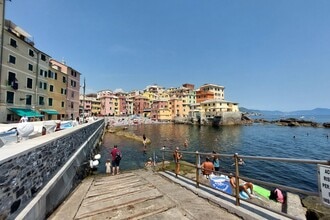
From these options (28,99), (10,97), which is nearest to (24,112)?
(10,97)

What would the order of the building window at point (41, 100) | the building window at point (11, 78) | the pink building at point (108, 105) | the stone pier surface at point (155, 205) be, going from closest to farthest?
the stone pier surface at point (155, 205)
the building window at point (11, 78)
the building window at point (41, 100)
the pink building at point (108, 105)

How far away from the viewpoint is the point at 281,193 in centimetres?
1223

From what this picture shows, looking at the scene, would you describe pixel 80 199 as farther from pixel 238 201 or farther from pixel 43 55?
pixel 43 55

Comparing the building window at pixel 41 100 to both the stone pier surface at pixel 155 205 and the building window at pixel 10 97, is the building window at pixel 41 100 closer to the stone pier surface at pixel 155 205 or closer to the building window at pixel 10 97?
the building window at pixel 10 97

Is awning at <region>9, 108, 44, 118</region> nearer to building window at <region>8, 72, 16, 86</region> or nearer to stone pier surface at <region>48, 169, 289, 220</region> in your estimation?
building window at <region>8, 72, 16, 86</region>

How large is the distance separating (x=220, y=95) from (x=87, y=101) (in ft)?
257

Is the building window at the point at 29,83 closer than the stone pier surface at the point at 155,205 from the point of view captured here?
No

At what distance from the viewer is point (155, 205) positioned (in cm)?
518

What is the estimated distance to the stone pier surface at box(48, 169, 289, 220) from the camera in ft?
14.8

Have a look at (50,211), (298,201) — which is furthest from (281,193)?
(50,211)

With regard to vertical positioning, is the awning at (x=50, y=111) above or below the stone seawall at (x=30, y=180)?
above

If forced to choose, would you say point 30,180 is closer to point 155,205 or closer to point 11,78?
point 155,205

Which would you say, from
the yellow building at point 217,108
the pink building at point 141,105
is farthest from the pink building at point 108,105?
the yellow building at point 217,108

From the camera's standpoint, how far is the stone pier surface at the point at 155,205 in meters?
4.50
